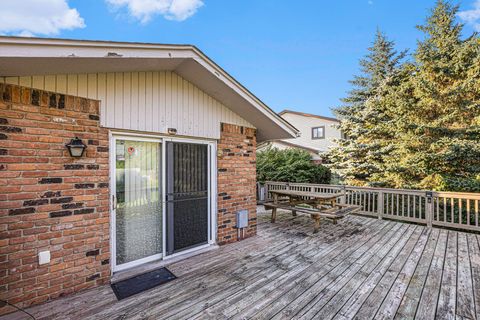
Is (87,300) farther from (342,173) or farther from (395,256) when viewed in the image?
(342,173)

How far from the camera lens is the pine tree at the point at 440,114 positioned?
295 inches

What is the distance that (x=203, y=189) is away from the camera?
416cm

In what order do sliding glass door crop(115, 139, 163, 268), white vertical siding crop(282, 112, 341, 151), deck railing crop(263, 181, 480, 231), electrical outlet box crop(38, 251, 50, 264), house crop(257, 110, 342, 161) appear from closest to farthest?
electrical outlet box crop(38, 251, 50, 264) < sliding glass door crop(115, 139, 163, 268) < deck railing crop(263, 181, 480, 231) < house crop(257, 110, 342, 161) < white vertical siding crop(282, 112, 341, 151)

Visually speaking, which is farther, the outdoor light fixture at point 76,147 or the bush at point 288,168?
the bush at point 288,168

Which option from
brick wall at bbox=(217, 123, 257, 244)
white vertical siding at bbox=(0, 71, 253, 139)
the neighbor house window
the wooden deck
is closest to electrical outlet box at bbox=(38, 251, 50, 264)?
the wooden deck

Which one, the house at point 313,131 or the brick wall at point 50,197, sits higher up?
the house at point 313,131

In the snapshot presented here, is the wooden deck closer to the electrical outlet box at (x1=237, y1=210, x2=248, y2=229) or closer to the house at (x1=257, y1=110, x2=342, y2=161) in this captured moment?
the electrical outlet box at (x1=237, y1=210, x2=248, y2=229)

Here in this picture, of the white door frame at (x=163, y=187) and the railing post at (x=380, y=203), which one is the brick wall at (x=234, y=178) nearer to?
the white door frame at (x=163, y=187)

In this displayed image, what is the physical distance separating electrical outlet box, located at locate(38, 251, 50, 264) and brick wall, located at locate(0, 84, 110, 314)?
0.04m

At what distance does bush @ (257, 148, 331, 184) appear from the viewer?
11.5 meters

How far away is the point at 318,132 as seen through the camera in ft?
53.9

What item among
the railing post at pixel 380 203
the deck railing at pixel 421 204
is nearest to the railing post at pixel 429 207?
the deck railing at pixel 421 204

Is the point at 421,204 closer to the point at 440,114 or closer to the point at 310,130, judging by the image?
the point at 440,114

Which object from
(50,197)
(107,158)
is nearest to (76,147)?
(107,158)
